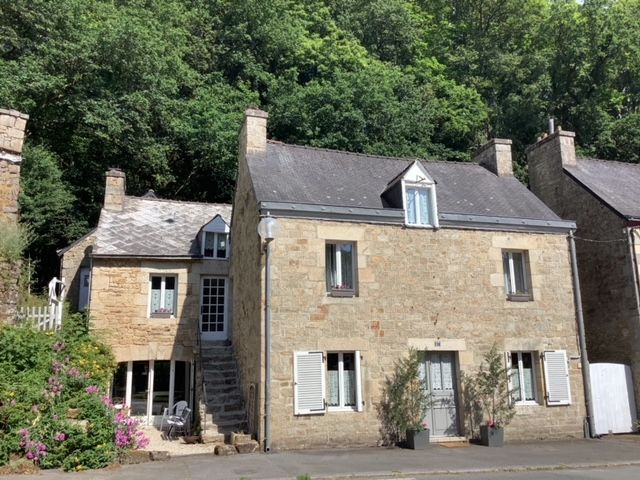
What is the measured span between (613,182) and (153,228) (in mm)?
14303

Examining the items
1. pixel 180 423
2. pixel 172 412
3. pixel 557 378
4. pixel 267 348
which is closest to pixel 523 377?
pixel 557 378

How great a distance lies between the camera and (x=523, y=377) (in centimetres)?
1284

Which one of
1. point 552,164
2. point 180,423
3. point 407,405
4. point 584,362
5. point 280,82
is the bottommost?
point 180,423

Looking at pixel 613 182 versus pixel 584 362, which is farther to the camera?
pixel 613 182

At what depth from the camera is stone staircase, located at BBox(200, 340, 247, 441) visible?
1217 centimetres

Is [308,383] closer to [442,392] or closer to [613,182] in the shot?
[442,392]

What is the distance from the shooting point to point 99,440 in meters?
8.98

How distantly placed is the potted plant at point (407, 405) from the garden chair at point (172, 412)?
536cm

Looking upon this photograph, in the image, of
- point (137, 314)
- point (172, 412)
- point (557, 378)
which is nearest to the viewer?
point (557, 378)

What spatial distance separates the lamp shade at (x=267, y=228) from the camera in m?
11.4

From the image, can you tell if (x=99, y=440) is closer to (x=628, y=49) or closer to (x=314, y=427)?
(x=314, y=427)

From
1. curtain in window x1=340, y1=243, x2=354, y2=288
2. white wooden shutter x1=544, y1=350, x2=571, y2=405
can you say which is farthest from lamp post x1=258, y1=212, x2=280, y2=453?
white wooden shutter x1=544, y1=350, x2=571, y2=405

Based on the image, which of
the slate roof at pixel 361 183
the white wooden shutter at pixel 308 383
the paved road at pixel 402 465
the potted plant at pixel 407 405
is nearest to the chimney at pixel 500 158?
the slate roof at pixel 361 183

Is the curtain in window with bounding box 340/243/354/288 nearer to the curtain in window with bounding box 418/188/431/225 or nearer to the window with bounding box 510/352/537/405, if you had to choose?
the curtain in window with bounding box 418/188/431/225
